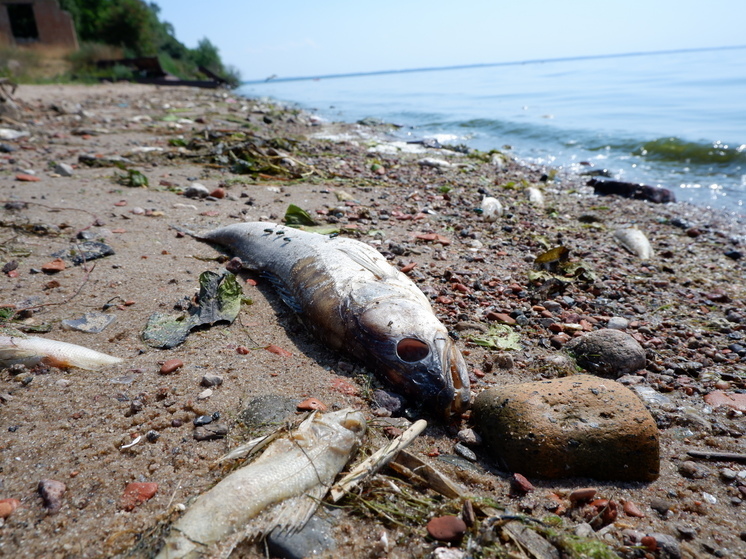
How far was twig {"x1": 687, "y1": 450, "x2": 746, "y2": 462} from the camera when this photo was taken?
2.69m

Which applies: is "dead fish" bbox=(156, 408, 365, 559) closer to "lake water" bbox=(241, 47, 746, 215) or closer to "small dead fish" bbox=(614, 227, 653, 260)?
"small dead fish" bbox=(614, 227, 653, 260)

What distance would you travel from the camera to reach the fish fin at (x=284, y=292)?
3991mm

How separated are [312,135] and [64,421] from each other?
14.1 metres

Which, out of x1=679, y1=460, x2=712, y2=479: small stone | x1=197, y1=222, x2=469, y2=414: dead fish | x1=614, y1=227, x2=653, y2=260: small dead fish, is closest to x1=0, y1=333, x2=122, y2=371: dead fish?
x1=197, y1=222, x2=469, y2=414: dead fish

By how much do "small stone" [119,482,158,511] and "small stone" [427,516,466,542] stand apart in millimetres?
1299

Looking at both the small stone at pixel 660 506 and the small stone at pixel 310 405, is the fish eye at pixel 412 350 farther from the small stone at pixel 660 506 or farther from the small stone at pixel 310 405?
the small stone at pixel 660 506

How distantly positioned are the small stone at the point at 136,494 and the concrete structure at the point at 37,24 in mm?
40288

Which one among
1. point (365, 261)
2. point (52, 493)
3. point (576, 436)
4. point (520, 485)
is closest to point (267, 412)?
point (52, 493)

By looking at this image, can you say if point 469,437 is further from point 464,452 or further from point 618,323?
point 618,323

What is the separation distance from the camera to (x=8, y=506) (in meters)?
2.09

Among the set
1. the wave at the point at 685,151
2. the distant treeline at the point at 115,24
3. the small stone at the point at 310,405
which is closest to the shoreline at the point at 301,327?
the small stone at the point at 310,405

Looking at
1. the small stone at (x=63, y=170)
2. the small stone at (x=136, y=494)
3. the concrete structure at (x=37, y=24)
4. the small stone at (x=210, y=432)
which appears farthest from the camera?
the concrete structure at (x=37, y=24)

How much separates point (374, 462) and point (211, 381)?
1.25 metres

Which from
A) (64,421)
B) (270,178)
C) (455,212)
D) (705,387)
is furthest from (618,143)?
(64,421)
